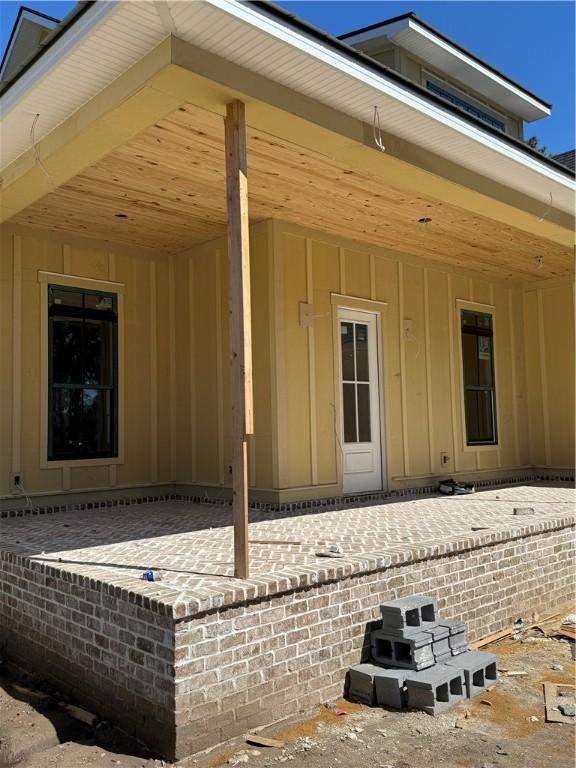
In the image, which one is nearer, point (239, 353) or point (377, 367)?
point (239, 353)

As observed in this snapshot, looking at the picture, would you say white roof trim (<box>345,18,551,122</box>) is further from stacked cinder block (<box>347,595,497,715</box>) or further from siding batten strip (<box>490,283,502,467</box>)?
stacked cinder block (<box>347,595,497,715</box>)

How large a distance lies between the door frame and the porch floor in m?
0.68

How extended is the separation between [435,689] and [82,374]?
524cm

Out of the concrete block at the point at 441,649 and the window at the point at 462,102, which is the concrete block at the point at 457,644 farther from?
the window at the point at 462,102

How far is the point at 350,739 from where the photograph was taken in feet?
11.9

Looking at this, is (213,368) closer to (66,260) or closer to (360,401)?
(360,401)

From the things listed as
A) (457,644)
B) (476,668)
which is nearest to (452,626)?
(457,644)

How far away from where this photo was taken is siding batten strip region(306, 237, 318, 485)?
25.0ft

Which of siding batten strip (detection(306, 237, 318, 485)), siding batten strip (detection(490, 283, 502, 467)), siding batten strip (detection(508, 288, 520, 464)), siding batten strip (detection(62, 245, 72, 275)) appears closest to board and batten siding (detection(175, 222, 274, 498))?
siding batten strip (detection(306, 237, 318, 485))

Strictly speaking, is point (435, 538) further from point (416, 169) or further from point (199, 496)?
point (199, 496)

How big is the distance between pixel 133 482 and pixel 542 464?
259 inches

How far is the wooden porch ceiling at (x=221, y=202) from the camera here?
17.5 feet

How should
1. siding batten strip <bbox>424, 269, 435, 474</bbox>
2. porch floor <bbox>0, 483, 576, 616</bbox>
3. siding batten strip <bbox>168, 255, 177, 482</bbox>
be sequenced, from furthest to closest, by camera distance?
1. siding batten strip <bbox>424, 269, 435, 474</bbox>
2. siding batten strip <bbox>168, 255, 177, 482</bbox>
3. porch floor <bbox>0, 483, 576, 616</bbox>

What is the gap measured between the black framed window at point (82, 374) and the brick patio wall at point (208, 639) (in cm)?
275
